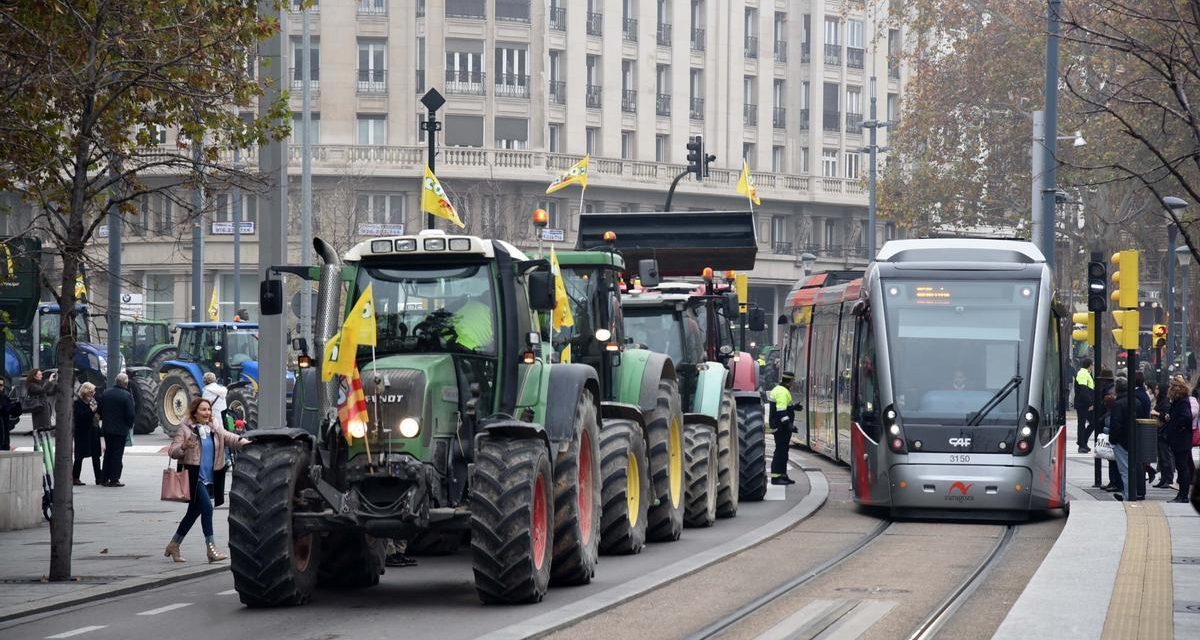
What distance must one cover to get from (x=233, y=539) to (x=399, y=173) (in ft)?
174

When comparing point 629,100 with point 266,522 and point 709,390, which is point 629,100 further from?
point 266,522

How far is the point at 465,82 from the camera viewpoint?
221ft

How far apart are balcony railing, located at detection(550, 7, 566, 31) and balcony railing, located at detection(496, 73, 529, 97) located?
7.97 ft

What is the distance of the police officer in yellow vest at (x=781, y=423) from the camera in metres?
25.9

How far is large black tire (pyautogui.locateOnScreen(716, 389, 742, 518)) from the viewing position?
830 inches

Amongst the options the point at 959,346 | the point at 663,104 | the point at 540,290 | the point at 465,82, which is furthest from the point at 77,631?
the point at 663,104

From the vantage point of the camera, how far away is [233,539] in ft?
42.2

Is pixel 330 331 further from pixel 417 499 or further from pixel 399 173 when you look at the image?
pixel 399 173

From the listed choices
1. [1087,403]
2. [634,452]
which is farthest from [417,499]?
[1087,403]

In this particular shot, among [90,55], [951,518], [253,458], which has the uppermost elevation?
[90,55]

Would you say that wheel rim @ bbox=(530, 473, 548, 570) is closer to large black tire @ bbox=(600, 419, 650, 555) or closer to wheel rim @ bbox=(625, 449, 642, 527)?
large black tire @ bbox=(600, 419, 650, 555)

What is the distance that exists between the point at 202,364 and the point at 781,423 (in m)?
19.0

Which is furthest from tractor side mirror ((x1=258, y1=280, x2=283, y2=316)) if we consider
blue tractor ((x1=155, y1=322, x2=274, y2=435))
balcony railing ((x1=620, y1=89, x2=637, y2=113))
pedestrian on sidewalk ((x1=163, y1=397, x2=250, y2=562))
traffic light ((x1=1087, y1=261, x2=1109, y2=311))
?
balcony railing ((x1=620, y1=89, x2=637, y2=113))

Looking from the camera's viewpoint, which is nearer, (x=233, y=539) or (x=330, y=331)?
(x=233, y=539)
